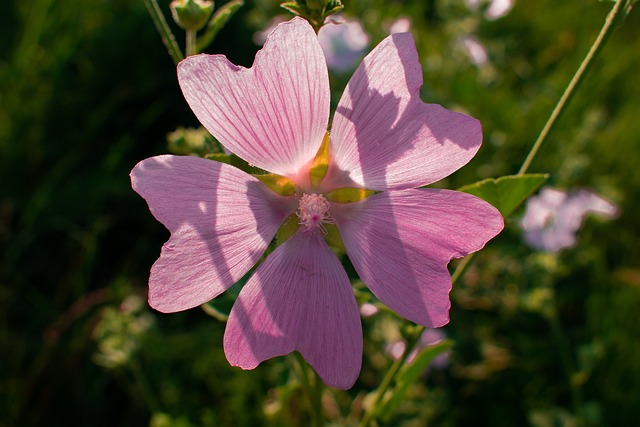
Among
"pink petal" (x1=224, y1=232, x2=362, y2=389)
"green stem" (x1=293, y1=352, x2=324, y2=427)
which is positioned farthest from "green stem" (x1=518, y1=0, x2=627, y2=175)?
"green stem" (x1=293, y1=352, x2=324, y2=427)

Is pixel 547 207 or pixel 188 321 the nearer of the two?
pixel 547 207

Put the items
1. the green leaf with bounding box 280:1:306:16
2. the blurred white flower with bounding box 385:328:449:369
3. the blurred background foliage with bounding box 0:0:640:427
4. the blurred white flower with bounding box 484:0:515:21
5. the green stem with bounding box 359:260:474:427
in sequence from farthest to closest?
the blurred background foliage with bounding box 0:0:640:427 < the blurred white flower with bounding box 484:0:515:21 < the blurred white flower with bounding box 385:328:449:369 < the green stem with bounding box 359:260:474:427 < the green leaf with bounding box 280:1:306:16

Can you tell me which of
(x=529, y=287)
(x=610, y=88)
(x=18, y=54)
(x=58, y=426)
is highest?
(x=18, y=54)

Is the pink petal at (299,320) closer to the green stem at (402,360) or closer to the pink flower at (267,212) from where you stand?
the pink flower at (267,212)

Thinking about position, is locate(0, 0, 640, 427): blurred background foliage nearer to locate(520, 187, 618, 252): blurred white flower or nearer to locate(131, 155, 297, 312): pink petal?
locate(520, 187, 618, 252): blurred white flower

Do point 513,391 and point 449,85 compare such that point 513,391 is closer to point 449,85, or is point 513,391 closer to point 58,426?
point 449,85

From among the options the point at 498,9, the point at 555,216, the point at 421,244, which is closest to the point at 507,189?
the point at 421,244

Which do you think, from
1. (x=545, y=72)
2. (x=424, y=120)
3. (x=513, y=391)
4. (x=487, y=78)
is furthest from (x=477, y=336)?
(x=545, y=72)
